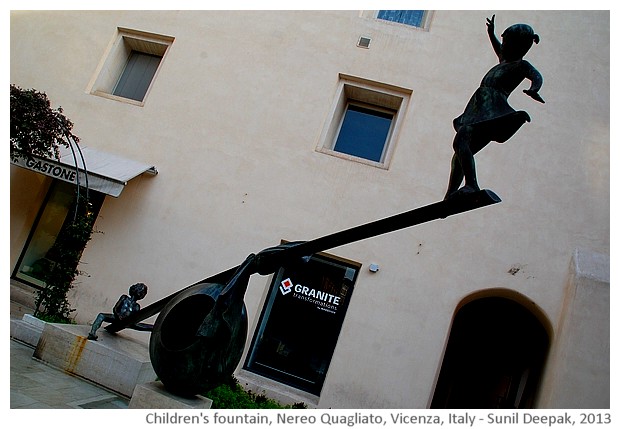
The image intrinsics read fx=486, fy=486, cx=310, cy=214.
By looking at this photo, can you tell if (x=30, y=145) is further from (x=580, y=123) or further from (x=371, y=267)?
(x=580, y=123)

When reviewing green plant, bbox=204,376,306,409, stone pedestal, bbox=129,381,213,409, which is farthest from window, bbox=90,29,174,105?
stone pedestal, bbox=129,381,213,409

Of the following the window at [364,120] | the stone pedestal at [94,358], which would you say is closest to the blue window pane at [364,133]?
the window at [364,120]

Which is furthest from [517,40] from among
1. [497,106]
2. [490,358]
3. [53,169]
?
[490,358]

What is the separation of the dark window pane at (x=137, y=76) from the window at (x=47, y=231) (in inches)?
91.5

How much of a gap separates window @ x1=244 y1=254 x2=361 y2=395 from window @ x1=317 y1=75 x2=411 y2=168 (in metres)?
2.30

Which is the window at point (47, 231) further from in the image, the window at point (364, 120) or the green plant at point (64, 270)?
the window at point (364, 120)

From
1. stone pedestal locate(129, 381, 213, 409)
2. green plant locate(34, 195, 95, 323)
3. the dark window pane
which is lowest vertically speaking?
stone pedestal locate(129, 381, 213, 409)

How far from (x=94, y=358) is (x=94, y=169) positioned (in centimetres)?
422

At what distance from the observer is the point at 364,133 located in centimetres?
991

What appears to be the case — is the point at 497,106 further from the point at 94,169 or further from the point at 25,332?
the point at 94,169

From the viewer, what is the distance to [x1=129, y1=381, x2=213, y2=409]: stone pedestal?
3936 millimetres

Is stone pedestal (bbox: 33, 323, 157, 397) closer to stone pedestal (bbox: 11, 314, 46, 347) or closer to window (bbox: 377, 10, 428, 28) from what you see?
stone pedestal (bbox: 11, 314, 46, 347)

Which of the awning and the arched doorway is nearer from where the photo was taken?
the awning

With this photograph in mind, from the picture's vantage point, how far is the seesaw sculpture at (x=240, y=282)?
351cm
